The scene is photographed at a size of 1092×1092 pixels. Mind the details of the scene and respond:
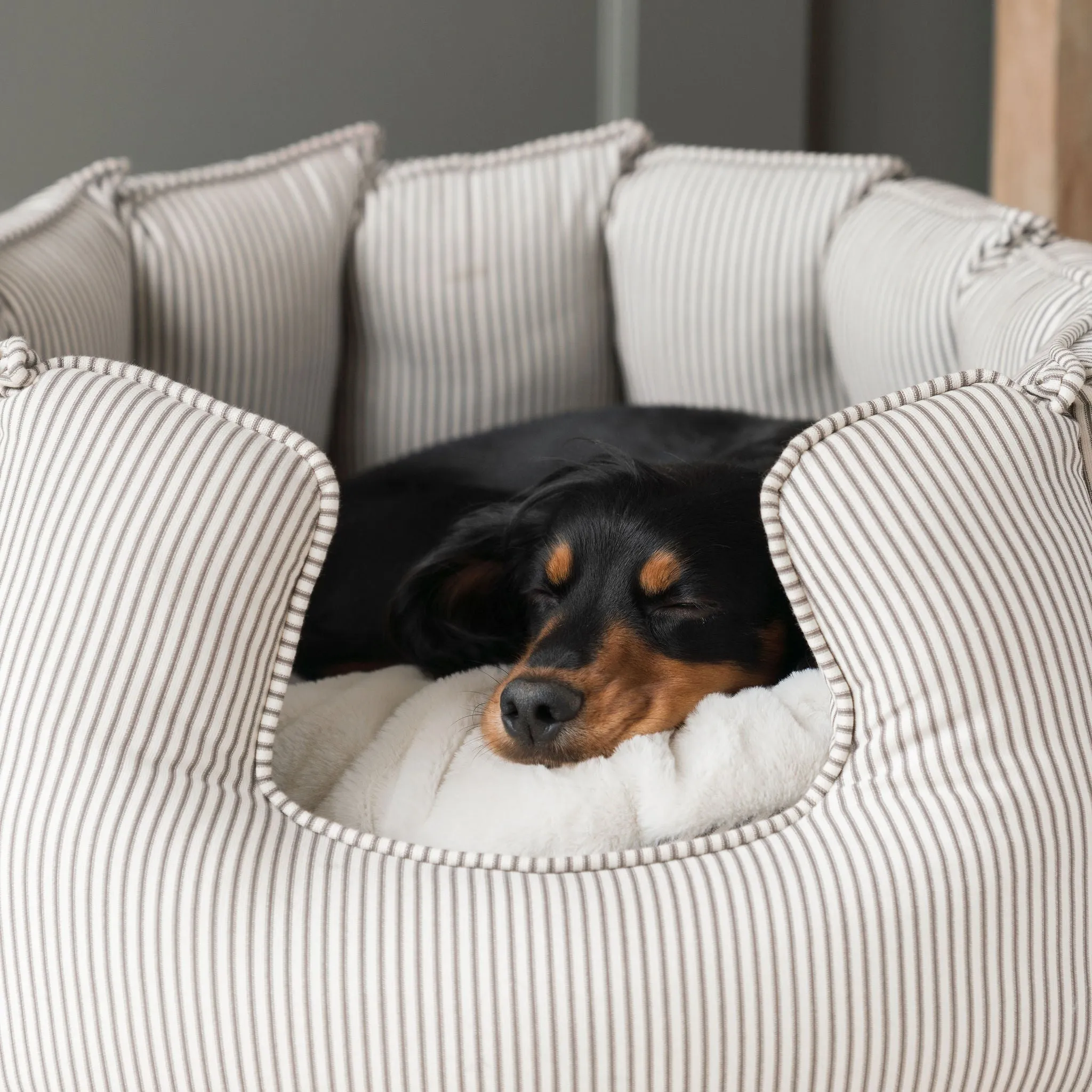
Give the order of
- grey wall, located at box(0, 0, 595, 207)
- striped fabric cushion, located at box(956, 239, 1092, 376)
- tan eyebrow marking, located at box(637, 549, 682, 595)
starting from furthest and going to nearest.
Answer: grey wall, located at box(0, 0, 595, 207) → striped fabric cushion, located at box(956, 239, 1092, 376) → tan eyebrow marking, located at box(637, 549, 682, 595)

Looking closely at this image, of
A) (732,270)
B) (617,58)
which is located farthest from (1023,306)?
(617,58)

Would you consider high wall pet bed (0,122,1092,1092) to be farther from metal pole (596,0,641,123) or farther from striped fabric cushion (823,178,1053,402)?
metal pole (596,0,641,123)

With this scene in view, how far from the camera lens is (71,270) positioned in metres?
1.79

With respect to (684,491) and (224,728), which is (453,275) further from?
(224,728)

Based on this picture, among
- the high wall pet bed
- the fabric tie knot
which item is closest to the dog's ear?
the high wall pet bed

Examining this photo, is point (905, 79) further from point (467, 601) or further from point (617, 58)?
point (467, 601)

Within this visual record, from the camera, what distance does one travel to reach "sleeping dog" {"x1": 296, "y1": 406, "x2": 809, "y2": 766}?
1.34m

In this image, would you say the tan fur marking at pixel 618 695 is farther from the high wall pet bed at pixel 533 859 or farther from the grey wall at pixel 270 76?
the grey wall at pixel 270 76

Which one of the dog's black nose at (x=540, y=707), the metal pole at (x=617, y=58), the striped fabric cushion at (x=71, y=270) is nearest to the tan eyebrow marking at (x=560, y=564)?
the dog's black nose at (x=540, y=707)

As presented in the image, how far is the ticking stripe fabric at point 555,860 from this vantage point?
3.47ft

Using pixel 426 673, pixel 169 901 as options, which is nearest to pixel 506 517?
pixel 426 673

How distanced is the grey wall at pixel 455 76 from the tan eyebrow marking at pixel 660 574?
1778mm

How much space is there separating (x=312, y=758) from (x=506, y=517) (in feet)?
1.42

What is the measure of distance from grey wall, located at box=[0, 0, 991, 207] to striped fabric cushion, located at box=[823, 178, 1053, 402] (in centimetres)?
94
